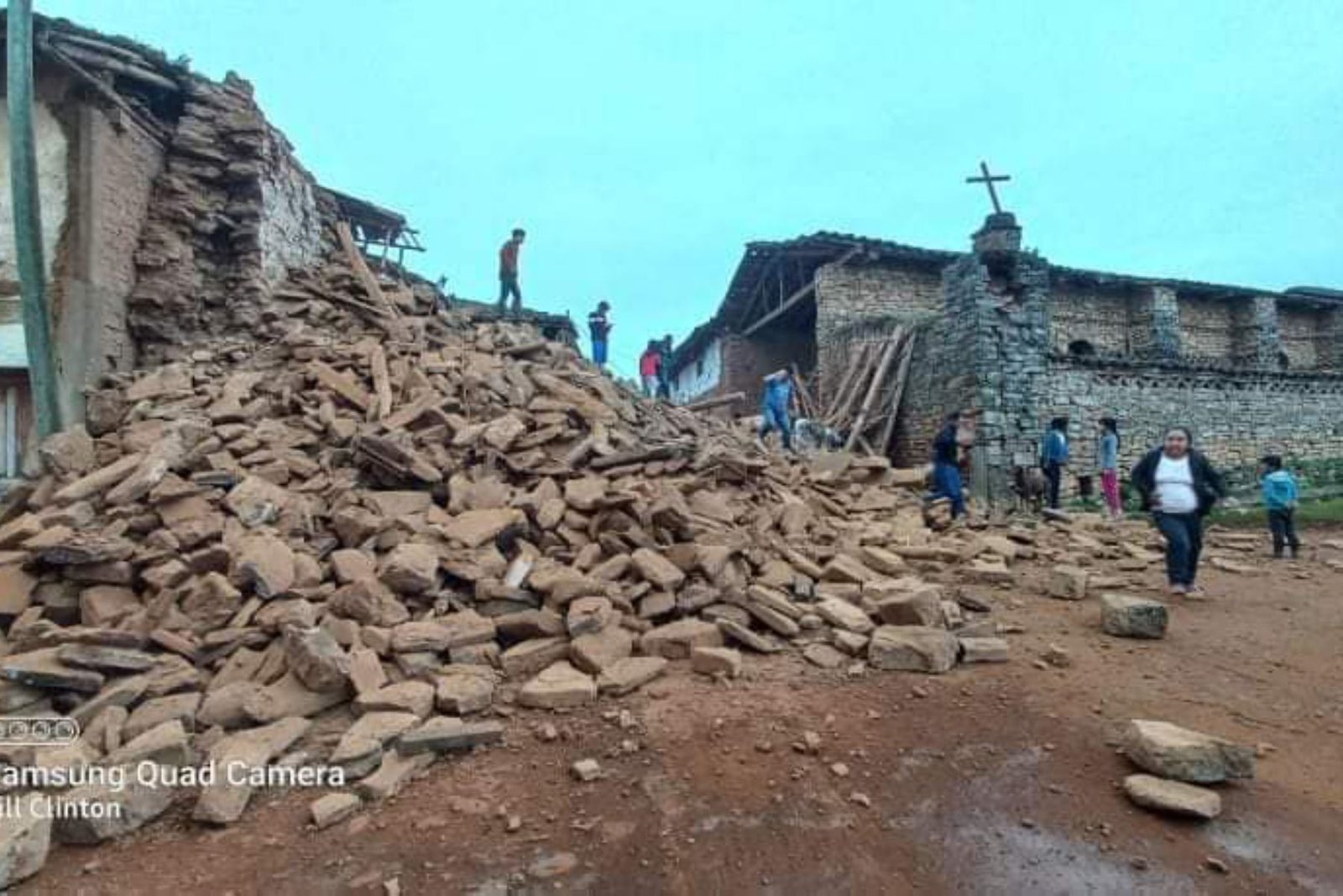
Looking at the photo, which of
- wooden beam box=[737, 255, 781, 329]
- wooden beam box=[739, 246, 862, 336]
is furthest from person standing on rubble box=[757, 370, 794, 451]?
wooden beam box=[737, 255, 781, 329]

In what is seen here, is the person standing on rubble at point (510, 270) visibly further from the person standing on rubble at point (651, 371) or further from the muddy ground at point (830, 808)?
the muddy ground at point (830, 808)

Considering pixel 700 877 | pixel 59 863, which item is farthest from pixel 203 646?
pixel 700 877

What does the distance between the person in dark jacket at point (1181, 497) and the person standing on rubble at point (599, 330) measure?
10.2m

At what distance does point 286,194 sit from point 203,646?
8.18 meters

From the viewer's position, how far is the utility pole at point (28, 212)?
242 inches

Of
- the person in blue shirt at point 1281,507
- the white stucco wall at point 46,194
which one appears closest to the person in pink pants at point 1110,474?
the person in blue shirt at point 1281,507

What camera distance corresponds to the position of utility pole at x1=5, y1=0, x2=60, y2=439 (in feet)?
20.2

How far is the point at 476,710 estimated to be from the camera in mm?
3537

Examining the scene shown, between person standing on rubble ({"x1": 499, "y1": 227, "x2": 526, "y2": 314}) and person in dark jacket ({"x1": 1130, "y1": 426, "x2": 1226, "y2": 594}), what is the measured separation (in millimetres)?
10545

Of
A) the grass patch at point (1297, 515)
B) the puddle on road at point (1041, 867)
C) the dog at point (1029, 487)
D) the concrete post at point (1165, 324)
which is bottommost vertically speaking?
the puddle on road at point (1041, 867)

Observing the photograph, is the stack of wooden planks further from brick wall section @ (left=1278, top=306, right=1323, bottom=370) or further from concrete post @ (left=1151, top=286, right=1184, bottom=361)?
brick wall section @ (left=1278, top=306, right=1323, bottom=370)

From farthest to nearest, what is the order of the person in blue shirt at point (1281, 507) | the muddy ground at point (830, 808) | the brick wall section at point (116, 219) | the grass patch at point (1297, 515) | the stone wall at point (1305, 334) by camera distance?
the stone wall at point (1305, 334) → the grass patch at point (1297, 515) → the person in blue shirt at point (1281, 507) → the brick wall section at point (116, 219) → the muddy ground at point (830, 808)

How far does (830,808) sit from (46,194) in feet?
31.4

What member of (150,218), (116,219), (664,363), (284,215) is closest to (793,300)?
(664,363)
